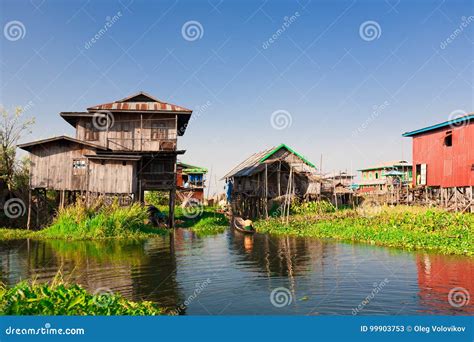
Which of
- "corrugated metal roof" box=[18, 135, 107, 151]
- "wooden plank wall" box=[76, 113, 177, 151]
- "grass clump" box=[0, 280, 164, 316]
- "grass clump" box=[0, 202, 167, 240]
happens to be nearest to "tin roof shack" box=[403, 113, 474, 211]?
"wooden plank wall" box=[76, 113, 177, 151]

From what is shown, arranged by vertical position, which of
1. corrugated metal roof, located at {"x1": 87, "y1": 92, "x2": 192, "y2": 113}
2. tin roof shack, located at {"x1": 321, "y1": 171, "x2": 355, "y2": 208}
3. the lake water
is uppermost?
corrugated metal roof, located at {"x1": 87, "y1": 92, "x2": 192, "y2": 113}

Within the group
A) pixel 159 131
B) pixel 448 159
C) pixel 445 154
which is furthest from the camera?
pixel 445 154

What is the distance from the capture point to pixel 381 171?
59438mm

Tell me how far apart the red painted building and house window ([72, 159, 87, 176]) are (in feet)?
75.9

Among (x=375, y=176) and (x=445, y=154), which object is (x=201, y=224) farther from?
(x=375, y=176)

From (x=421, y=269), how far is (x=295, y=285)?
14.4 feet

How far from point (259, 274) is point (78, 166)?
15.5m

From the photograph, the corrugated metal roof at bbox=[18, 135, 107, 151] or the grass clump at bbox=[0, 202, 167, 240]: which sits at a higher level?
the corrugated metal roof at bbox=[18, 135, 107, 151]

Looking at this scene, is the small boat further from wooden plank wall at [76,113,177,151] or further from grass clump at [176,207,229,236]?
wooden plank wall at [76,113,177,151]

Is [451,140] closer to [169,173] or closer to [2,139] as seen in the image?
[169,173]

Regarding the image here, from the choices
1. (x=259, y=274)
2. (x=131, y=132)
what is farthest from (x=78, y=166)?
(x=259, y=274)

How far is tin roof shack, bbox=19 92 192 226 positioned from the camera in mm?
22266

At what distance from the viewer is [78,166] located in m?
22.7

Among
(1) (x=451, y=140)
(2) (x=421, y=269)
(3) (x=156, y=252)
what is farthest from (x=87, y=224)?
(1) (x=451, y=140)
